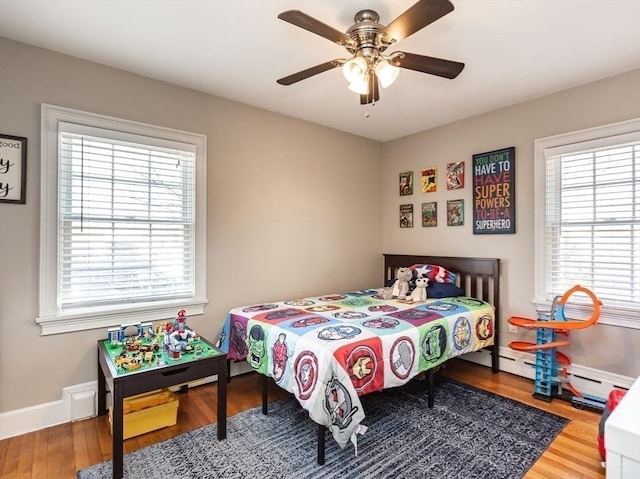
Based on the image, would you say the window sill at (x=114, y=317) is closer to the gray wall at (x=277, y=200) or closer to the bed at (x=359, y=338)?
the gray wall at (x=277, y=200)

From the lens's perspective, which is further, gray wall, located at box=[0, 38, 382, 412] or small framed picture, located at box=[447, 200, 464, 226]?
small framed picture, located at box=[447, 200, 464, 226]

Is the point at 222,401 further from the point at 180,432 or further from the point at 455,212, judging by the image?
the point at 455,212

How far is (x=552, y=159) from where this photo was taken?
3.02 m

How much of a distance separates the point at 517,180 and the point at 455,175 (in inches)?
24.8

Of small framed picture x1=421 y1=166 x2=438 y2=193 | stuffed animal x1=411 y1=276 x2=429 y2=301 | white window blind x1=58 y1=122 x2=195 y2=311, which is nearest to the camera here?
white window blind x1=58 y1=122 x2=195 y2=311

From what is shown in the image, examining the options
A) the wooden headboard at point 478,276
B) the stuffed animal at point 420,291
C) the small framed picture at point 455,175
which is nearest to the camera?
the stuffed animal at point 420,291

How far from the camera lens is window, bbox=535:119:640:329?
8.55 ft

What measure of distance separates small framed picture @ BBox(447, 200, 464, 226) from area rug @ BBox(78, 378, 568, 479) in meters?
1.79

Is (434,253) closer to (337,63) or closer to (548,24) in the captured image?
(548,24)

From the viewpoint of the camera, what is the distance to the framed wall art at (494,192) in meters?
3.27

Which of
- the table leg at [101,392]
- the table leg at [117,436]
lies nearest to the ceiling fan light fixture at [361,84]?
the table leg at [117,436]

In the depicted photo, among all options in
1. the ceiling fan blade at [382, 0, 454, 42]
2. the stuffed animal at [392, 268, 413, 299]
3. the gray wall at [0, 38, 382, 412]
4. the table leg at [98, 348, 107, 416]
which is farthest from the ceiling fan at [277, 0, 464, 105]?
the table leg at [98, 348, 107, 416]

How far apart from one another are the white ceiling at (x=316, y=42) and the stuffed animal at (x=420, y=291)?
1.69m

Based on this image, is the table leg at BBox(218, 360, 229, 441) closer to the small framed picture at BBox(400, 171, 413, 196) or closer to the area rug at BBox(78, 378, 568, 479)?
the area rug at BBox(78, 378, 568, 479)
